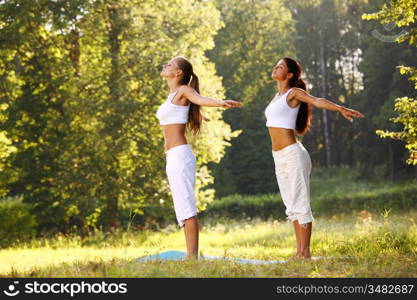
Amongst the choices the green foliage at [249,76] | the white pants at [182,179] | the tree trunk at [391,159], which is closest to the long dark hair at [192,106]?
the white pants at [182,179]

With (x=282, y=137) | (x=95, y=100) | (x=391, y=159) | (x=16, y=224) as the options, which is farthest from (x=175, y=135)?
(x=391, y=159)

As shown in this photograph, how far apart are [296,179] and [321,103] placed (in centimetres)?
97

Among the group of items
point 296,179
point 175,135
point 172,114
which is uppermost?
point 172,114

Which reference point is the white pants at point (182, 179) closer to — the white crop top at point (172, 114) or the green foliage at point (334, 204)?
the white crop top at point (172, 114)

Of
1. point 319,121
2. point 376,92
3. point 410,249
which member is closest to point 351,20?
point 319,121

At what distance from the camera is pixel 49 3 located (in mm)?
16812

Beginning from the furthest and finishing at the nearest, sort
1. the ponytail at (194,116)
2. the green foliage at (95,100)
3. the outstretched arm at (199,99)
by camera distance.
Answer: the green foliage at (95,100)
the ponytail at (194,116)
the outstretched arm at (199,99)

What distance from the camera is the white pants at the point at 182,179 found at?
6.69m

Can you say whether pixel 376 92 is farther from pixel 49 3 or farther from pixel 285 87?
pixel 285 87

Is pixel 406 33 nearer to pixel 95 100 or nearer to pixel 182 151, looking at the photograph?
pixel 182 151

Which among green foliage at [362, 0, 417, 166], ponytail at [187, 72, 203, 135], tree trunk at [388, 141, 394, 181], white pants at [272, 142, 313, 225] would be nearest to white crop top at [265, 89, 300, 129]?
white pants at [272, 142, 313, 225]

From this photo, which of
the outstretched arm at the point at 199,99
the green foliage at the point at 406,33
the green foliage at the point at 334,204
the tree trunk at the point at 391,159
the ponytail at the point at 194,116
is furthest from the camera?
the tree trunk at the point at 391,159

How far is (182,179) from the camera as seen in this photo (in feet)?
21.9

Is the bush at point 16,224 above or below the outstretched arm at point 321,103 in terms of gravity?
below
